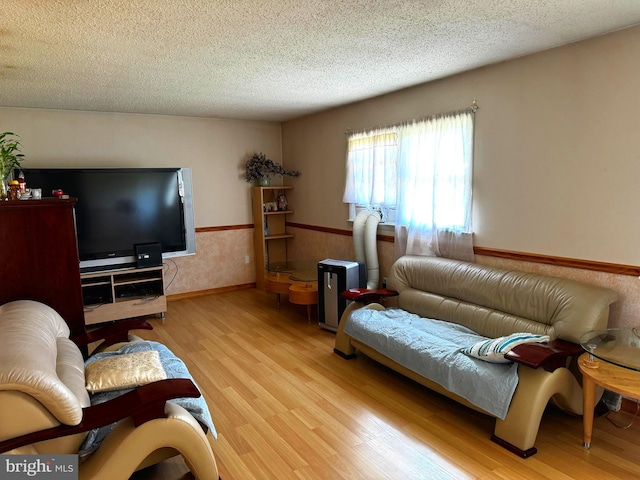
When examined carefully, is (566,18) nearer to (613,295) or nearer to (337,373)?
(613,295)

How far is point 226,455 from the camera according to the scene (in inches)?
93.1

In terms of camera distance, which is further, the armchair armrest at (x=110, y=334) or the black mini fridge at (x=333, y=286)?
the black mini fridge at (x=333, y=286)

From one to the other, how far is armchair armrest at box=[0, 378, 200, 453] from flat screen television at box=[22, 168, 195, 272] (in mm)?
3181

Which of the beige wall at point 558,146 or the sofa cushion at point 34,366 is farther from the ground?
the beige wall at point 558,146

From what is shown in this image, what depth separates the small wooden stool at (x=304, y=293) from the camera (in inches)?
176

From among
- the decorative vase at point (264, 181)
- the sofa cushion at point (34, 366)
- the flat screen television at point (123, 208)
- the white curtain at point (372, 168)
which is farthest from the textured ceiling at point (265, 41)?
the decorative vase at point (264, 181)

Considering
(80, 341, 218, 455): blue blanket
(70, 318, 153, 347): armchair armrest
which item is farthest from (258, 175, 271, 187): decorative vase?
(80, 341, 218, 455): blue blanket

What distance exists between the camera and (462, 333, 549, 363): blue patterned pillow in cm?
244

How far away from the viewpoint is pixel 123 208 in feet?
15.5

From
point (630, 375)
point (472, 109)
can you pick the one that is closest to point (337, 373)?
point (630, 375)

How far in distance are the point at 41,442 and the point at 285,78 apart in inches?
117

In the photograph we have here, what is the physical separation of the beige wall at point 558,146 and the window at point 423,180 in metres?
0.12

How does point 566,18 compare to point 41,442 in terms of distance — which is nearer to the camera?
point 41,442

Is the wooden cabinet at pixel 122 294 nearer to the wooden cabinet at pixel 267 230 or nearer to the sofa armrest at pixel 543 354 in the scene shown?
Answer: the wooden cabinet at pixel 267 230
